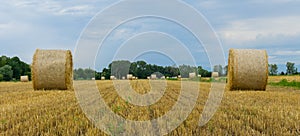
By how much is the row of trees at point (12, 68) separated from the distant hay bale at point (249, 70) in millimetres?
46156

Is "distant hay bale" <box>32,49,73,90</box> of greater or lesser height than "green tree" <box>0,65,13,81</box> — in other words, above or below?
below

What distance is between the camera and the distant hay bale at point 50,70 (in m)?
12.8

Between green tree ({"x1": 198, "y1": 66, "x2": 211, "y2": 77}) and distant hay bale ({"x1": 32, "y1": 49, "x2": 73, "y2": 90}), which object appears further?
green tree ({"x1": 198, "y1": 66, "x2": 211, "y2": 77})

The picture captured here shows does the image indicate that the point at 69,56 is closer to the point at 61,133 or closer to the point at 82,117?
the point at 82,117

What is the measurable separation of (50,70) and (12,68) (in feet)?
160

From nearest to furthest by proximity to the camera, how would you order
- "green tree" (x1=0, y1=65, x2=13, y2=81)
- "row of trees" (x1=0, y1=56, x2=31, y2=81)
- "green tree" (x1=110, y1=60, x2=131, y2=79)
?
"green tree" (x1=110, y1=60, x2=131, y2=79)
"green tree" (x1=0, y1=65, x2=13, y2=81)
"row of trees" (x1=0, y1=56, x2=31, y2=81)

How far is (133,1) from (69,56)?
20.0 ft

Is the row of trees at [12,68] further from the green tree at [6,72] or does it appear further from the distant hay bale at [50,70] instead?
the distant hay bale at [50,70]

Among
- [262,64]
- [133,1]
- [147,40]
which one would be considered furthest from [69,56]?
[262,64]

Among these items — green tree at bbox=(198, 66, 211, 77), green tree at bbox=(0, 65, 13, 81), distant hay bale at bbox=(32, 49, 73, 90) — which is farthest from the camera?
green tree at bbox=(0, 65, 13, 81)

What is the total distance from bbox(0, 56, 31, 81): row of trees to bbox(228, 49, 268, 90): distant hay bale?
46156mm

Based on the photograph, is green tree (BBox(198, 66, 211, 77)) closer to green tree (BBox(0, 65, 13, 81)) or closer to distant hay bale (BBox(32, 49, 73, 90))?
distant hay bale (BBox(32, 49, 73, 90))

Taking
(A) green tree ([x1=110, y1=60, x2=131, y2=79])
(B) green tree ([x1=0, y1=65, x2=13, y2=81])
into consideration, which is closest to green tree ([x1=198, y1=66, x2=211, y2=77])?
(A) green tree ([x1=110, y1=60, x2=131, y2=79])

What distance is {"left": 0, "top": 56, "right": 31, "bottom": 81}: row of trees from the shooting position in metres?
52.2
